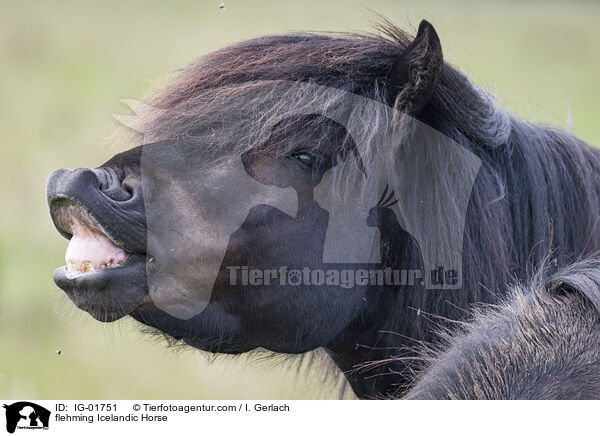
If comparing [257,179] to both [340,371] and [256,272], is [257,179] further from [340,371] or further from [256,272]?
[340,371]

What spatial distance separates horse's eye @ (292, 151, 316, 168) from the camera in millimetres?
2232

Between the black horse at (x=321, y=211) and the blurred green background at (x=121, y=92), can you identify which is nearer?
the black horse at (x=321, y=211)

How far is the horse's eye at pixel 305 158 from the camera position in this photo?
223 centimetres

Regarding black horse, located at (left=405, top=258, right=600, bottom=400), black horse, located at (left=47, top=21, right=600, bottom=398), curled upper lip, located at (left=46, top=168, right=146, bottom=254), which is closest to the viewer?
black horse, located at (left=405, top=258, right=600, bottom=400)

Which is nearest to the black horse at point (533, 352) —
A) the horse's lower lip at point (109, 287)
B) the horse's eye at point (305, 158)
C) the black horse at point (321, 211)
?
the black horse at point (321, 211)

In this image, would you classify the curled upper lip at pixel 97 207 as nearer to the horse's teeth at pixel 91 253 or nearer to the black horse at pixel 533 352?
the horse's teeth at pixel 91 253

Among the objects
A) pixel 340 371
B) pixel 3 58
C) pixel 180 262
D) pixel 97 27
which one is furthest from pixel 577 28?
pixel 180 262

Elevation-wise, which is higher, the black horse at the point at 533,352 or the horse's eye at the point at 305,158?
the horse's eye at the point at 305,158

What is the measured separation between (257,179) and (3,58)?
7437 millimetres

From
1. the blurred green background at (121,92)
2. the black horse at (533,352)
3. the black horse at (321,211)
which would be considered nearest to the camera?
the black horse at (533,352)

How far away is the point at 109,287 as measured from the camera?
2031mm

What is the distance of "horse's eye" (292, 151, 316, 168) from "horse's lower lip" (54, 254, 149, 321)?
1.86ft

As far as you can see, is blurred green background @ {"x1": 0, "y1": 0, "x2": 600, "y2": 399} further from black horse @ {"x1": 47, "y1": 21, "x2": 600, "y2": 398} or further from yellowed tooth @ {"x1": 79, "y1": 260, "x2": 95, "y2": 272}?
yellowed tooth @ {"x1": 79, "y1": 260, "x2": 95, "y2": 272}

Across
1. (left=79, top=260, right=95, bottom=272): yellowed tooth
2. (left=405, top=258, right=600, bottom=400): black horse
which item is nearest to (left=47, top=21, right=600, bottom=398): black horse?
(left=79, top=260, right=95, bottom=272): yellowed tooth
